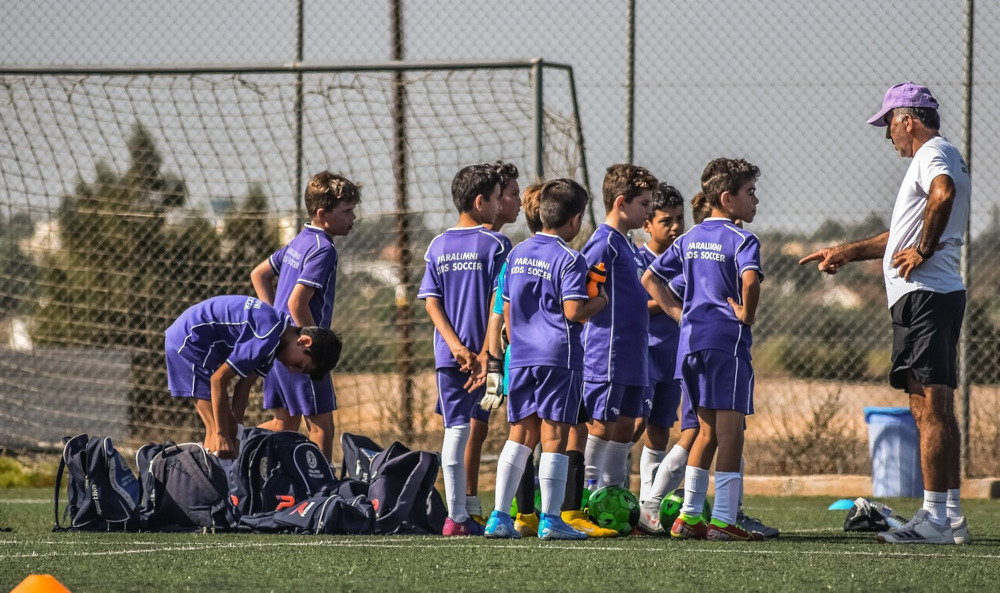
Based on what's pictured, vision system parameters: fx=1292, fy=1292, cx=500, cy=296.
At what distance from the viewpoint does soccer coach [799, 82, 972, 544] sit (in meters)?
5.52

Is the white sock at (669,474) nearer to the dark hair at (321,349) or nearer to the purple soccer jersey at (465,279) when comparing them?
the purple soccer jersey at (465,279)

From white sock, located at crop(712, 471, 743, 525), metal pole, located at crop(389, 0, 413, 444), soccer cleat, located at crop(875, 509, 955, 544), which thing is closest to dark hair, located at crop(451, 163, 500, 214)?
white sock, located at crop(712, 471, 743, 525)

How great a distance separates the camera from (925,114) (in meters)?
5.88

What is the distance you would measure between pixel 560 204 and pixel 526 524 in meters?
1.48

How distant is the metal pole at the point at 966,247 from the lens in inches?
380

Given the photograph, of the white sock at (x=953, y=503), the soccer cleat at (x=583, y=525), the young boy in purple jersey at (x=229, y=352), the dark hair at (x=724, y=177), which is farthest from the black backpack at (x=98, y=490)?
the white sock at (x=953, y=503)

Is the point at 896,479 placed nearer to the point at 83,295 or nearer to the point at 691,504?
the point at 691,504

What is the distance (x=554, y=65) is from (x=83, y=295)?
15.4 feet

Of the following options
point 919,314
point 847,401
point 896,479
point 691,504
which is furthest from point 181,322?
point 847,401

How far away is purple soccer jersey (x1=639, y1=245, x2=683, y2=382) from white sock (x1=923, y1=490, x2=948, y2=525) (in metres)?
1.67

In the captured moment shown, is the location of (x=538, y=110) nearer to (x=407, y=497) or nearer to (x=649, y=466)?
(x=649, y=466)

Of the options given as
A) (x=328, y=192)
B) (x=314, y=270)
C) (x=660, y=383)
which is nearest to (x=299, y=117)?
(x=328, y=192)

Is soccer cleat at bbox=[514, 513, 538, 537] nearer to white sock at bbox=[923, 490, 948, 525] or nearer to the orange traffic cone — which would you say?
white sock at bbox=[923, 490, 948, 525]

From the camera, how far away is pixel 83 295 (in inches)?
426
